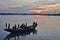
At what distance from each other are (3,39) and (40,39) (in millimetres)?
5996

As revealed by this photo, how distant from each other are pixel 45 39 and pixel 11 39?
18.3 feet

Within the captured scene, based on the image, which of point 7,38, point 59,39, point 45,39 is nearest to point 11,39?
point 7,38

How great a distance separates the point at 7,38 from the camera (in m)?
28.4

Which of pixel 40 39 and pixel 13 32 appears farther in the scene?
pixel 13 32

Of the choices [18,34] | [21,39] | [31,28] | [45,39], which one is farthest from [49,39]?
[31,28]

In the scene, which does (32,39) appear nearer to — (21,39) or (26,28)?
(21,39)

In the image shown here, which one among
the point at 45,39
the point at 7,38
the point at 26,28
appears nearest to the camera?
the point at 45,39

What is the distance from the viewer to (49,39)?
26672mm

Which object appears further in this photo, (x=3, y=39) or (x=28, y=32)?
(x=28, y=32)

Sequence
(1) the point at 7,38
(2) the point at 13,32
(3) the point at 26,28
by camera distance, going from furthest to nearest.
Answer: (3) the point at 26,28 < (2) the point at 13,32 < (1) the point at 7,38

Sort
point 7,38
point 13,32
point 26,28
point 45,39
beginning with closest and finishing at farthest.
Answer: point 45,39
point 7,38
point 13,32
point 26,28

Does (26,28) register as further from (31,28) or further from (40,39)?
(40,39)

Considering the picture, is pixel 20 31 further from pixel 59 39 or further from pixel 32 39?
pixel 59 39

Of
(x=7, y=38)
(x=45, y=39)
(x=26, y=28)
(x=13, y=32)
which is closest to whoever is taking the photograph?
(x=45, y=39)
